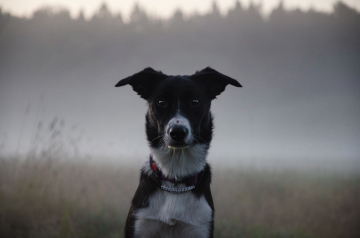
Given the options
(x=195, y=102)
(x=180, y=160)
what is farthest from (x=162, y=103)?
(x=180, y=160)

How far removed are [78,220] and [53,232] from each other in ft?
1.60

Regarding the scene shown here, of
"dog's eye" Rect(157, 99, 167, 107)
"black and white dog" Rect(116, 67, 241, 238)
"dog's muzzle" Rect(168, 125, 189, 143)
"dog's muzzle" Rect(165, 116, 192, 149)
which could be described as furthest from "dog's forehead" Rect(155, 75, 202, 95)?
"dog's muzzle" Rect(168, 125, 189, 143)

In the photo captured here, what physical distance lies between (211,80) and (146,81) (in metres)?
0.80

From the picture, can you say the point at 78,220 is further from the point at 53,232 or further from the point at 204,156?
the point at 204,156

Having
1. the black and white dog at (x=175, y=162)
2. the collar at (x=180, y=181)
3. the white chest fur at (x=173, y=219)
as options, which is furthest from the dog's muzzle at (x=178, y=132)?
the white chest fur at (x=173, y=219)

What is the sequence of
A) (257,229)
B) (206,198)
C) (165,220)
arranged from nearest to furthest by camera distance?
(165,220) → (206,198) → (257,229)

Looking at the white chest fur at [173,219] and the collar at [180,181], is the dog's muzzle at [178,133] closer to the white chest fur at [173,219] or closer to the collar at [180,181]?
the collar at [180,181]

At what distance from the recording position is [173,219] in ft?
9.23

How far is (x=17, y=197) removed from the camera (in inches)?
185

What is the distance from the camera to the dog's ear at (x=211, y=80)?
3395 mm

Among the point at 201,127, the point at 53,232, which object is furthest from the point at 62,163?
the point at 201,127

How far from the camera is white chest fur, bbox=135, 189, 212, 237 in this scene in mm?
2824

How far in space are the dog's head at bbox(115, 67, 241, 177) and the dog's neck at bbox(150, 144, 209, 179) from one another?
0.04 ft

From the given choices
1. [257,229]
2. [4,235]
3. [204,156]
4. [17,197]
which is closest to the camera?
[204,156]
